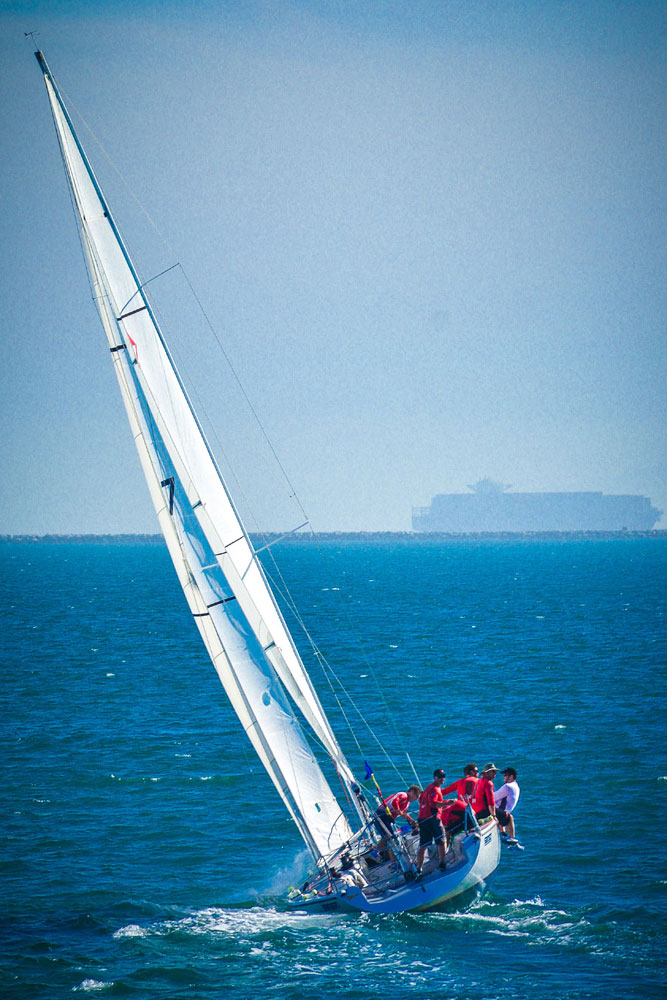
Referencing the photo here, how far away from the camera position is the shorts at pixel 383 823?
55.6ft

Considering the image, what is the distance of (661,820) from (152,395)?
608 inches

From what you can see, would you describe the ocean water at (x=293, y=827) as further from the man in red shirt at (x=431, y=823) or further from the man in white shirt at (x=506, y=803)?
the man in white shirt at (x=506, y=803)

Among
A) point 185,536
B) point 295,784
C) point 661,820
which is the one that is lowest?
point 661,820

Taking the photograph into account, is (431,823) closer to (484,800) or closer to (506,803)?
(484,800)

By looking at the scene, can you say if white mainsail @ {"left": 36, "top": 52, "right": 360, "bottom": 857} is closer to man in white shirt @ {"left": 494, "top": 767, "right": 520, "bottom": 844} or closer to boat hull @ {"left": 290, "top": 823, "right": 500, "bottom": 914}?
boat hull @ {"left": 290, "top": 823, "right": 500, "bottom": 914}

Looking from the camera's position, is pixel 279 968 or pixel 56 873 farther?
pixel 56 873

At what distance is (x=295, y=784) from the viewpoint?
57.2ft

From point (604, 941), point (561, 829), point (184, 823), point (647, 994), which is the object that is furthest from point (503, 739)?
point (647, 994)

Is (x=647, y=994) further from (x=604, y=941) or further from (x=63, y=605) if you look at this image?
(x=63, y=605)

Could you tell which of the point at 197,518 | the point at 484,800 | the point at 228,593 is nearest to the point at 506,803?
the point at 484,800

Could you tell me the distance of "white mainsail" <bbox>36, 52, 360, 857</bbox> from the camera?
54.1ft

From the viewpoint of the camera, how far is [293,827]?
928 inches

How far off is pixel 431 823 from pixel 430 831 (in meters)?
0.13

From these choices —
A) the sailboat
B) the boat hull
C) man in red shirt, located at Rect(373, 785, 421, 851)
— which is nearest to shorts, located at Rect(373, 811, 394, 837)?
man in red shirt, located at Rect(373, 785, 421, 851)
